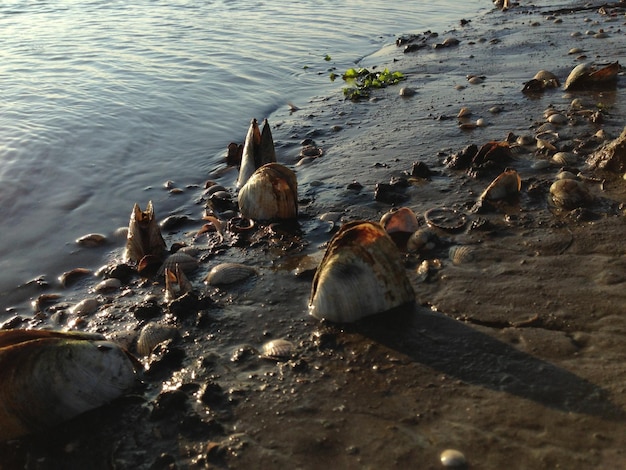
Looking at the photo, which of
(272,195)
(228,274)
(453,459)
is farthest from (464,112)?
(453,459)

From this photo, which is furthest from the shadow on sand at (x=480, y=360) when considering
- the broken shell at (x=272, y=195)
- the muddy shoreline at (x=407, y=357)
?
the broken shell at (x=272, y=195)

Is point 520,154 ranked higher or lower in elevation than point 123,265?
higher

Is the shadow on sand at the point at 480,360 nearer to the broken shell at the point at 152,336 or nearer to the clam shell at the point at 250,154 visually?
the broken shell at the point at 152,336

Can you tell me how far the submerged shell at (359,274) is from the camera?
371cm

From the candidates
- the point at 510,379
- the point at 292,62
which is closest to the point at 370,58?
the point at 292,62

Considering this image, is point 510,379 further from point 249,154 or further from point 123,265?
point 249,154

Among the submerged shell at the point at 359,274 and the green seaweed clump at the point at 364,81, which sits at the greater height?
the green seaweed clump at the point at 364,81

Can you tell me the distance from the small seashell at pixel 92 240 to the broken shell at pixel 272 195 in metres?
1.57

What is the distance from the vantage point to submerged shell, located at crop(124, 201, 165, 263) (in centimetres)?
526

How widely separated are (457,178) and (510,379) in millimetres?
3205

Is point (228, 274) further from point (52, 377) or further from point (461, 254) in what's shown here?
point (461, 254)

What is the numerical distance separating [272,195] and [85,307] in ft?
6.47

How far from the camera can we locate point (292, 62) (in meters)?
13.0

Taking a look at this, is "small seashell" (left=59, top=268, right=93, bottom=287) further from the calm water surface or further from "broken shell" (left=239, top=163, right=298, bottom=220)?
"broken shell" (left=239, top=163, right=298, bottom=220)
